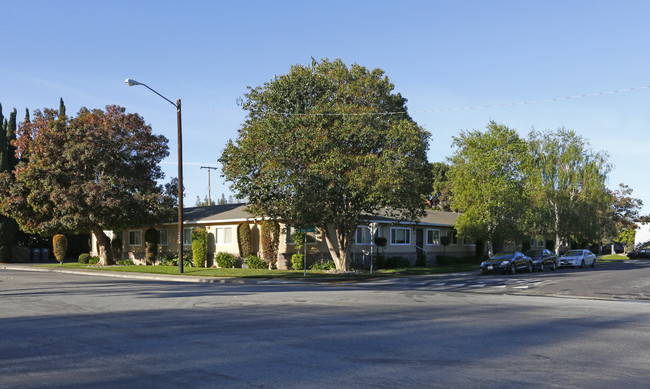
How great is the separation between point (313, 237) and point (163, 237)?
1332cm

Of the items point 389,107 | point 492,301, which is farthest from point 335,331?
point 389,107

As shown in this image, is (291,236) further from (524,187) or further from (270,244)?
(524,187)

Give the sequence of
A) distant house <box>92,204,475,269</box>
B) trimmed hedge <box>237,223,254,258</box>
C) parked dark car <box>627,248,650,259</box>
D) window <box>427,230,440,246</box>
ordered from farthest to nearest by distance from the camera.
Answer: parked dark car <box>627,248,650,259</box> → window <box>427,230,440,246</box> → trimmed hedge <box>237,223,254,258</box> → distant house <box>92,204,475,269</box>

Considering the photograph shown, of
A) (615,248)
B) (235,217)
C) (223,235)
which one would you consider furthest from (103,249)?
(615,248)

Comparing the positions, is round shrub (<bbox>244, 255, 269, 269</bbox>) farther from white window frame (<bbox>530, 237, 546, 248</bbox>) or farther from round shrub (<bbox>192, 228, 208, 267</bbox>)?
A: white window frame (<bbox>530, 237, 546, 248</bbox>)

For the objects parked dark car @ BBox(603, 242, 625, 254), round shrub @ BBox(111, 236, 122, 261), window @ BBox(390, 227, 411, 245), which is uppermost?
window @ BBox(390, 227, 411, 245)

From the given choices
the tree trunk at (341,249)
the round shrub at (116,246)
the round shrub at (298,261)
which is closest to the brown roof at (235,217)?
the tree trunk at (341,249)

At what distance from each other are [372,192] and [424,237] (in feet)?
54.5

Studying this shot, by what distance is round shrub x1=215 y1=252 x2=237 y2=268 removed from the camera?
114 ft

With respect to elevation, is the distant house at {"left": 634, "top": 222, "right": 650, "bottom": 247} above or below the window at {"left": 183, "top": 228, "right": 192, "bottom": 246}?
below

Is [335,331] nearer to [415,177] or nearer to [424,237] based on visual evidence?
[415,177]

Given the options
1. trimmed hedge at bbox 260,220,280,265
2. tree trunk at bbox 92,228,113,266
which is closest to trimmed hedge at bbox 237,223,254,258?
trimmed hedge at bbox 260,220,280,265

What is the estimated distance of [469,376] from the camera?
22.0 ft

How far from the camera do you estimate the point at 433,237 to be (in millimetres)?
41594
